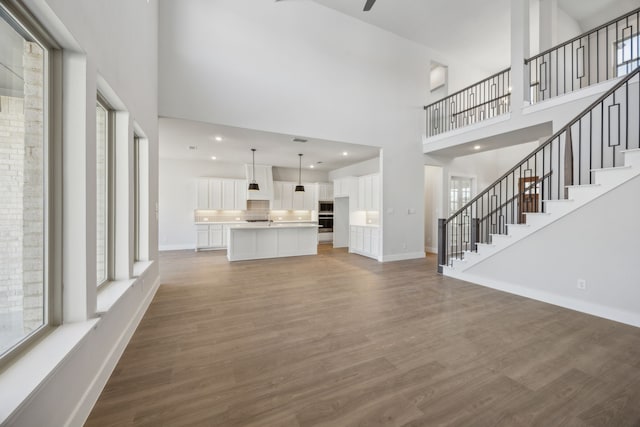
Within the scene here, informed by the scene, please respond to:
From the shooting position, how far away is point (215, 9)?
4.86m

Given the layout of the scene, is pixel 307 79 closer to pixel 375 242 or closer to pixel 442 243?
pixel 375 242

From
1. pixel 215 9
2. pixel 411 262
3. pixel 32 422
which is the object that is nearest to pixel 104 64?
pixel 32 422

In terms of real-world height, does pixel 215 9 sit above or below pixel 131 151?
above

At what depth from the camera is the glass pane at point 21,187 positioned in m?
1.26

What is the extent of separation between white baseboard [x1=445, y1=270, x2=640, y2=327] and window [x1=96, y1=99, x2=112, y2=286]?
5.38 metres

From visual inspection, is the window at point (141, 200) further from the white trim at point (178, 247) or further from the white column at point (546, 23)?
the white column at point (546, 23)

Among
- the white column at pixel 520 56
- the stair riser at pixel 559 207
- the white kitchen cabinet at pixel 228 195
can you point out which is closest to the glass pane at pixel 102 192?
the stair riser at pixel 559 207

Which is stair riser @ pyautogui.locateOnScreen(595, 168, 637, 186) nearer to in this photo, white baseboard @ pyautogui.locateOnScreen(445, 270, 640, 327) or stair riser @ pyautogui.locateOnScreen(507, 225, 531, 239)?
stair riser @ pyautogui.locateOnScreen(507, 225, 531, 239)

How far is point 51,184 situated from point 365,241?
6.55 metres

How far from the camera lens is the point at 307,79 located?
565 centimetres

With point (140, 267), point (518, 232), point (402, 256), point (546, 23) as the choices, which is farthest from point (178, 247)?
point (546, 23)

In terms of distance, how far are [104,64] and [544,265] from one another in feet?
18.3

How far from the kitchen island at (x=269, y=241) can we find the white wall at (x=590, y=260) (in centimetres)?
482

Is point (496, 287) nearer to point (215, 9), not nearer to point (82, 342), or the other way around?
point (82, 342)
